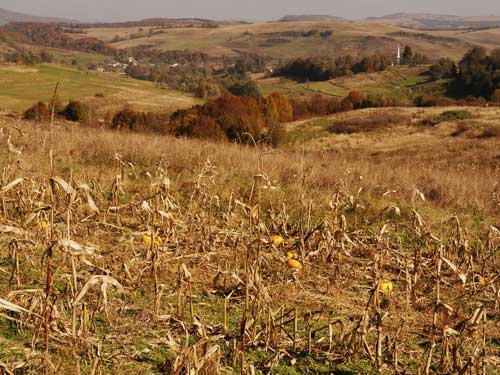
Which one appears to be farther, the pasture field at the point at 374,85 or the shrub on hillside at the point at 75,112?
the pasture field at the point at 374,85

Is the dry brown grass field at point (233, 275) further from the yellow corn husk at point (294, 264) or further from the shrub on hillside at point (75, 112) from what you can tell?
the shrub on hillside at point (75, 112)

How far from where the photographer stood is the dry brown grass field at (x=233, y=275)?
3.24m

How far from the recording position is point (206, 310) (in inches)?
172

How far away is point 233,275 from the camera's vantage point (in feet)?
12.3

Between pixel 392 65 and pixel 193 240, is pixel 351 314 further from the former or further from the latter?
pixel 392 65

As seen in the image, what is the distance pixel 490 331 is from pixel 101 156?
847 cm

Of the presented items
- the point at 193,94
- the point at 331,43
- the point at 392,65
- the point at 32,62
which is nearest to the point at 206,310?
the point at 193,94

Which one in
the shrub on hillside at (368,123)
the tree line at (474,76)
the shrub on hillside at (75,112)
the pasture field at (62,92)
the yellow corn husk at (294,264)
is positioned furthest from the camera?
the tree line at (474,76)

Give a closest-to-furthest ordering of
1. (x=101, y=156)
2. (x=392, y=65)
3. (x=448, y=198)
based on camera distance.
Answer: (x=448, y=198) < (x=101, y=156) < (x=392, y=65)

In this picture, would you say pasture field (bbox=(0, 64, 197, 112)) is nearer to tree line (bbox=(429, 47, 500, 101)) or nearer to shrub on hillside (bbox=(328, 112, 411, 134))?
shrub on hillside (bbox=(328, 112, 411, 134))

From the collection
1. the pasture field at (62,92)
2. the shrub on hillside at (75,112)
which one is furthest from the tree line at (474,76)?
the shrub on hillside at (75,112)

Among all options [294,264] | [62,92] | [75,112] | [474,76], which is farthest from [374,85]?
[294,264]

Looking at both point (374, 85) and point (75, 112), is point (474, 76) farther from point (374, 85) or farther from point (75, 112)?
point (75, 112)

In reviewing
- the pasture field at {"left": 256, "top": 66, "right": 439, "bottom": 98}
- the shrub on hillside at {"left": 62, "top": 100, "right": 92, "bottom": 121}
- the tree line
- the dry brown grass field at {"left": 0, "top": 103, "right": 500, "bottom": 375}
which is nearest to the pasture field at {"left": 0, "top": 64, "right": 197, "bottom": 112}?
the shrub on hillside at {"left": 62, "top": 100, "right": 92, "bottom": 121}
